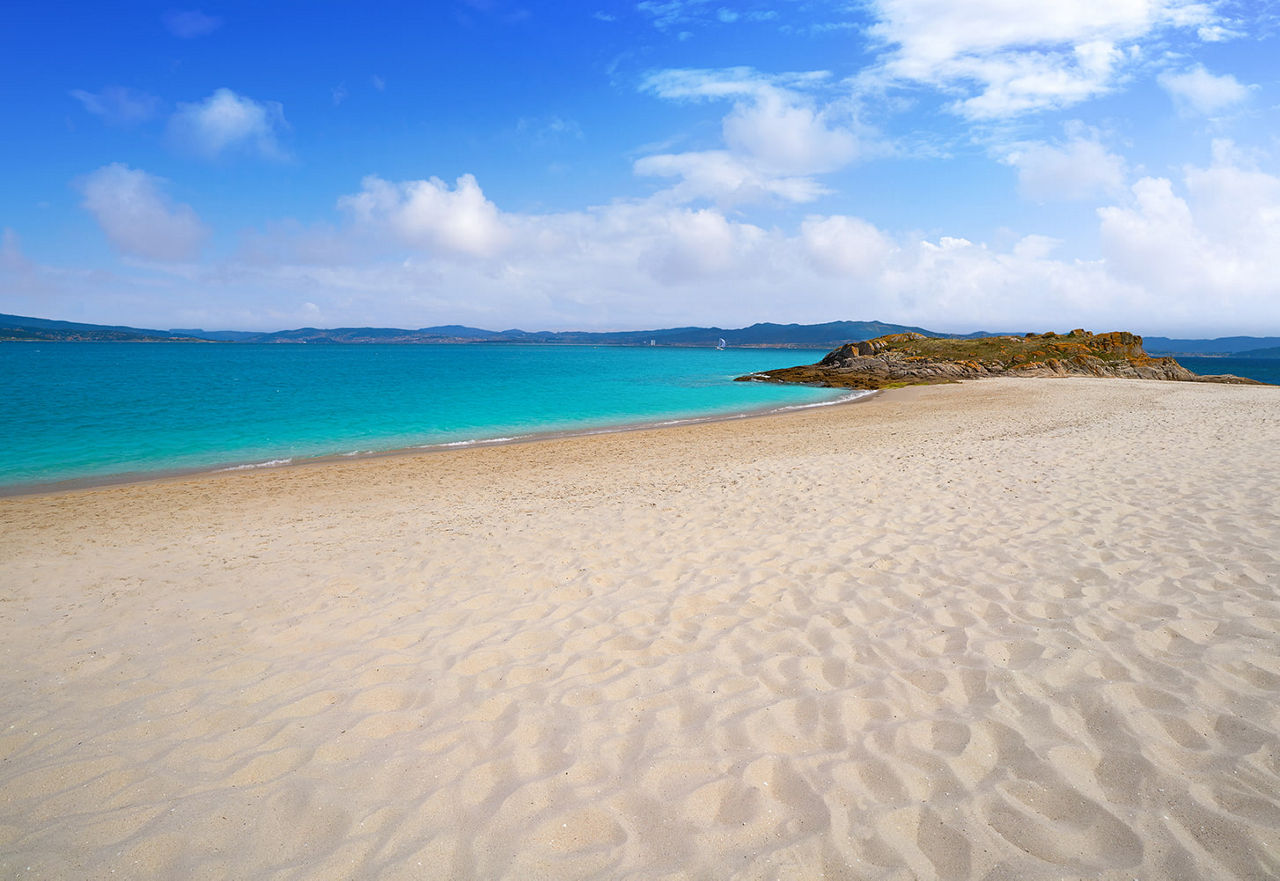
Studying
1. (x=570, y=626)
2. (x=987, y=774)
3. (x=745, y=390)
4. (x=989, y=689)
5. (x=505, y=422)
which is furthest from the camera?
(x=745, y=390)

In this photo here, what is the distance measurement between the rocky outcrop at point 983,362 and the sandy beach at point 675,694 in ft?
135

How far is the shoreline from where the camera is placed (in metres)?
15.4

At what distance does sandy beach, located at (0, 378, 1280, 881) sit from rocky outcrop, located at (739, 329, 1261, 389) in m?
41.1

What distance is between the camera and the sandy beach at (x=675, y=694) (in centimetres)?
305

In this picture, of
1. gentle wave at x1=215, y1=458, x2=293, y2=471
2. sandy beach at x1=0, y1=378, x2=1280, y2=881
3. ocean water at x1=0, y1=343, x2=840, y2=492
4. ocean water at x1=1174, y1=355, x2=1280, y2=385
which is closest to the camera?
sandy beach at x1=0, y1=378, x2=1280, y2=881

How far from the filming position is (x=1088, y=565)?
608cm

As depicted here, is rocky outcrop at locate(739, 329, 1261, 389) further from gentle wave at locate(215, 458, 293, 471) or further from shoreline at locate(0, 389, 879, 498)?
gentle wave at locate(215, 458, 293, 471)

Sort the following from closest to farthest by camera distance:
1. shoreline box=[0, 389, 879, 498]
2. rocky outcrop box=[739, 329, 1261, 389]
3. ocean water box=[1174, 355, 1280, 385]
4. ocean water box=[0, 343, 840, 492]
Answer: shoreline box=[0, 389, 879, 498], ocean water box=[0, 343, 840, 492], rocky outcrop box=[739, 329, 1261, 389], ocean water box=[1174, 355, 1280, 385]

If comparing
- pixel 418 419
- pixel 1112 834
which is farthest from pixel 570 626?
pixel 418 419

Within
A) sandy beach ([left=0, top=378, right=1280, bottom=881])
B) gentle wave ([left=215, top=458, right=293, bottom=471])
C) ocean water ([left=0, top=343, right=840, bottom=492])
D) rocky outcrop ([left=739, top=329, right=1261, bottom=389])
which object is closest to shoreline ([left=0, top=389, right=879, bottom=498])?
gentle wave ([left=215, top=458, right=293, bottom=471])

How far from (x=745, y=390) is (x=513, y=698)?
1728 inches

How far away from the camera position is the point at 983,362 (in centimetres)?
5184

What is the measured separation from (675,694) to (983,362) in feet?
186

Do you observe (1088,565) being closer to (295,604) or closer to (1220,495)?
(1220,495)
